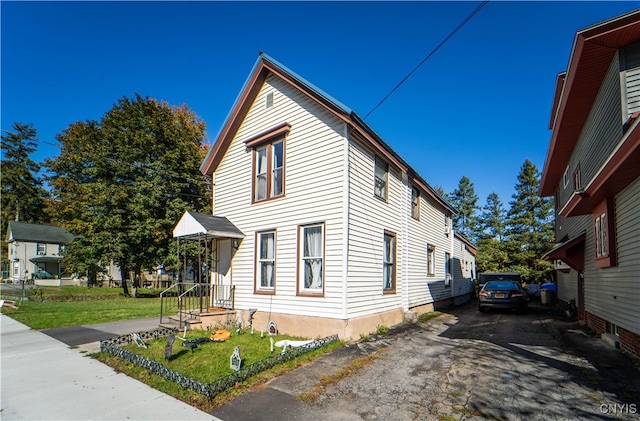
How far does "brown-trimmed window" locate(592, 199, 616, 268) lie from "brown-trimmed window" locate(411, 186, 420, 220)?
6009mm

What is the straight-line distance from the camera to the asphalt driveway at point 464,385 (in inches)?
183

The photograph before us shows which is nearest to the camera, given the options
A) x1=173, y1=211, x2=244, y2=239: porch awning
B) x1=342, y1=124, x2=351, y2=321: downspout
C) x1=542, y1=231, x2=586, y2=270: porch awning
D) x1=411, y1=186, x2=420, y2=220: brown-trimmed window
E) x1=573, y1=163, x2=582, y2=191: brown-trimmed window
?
x1=342, y1=124, x2=351, y2=321: downspout

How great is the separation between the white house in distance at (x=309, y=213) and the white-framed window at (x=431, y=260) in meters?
2.28

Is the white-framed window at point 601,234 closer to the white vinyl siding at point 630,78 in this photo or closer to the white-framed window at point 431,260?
the white vinyl siding at point 630,78

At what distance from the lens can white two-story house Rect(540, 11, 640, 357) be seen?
6.73m

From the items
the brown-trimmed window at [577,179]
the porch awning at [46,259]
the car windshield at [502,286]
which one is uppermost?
the brown-trimmed window at [577,179]

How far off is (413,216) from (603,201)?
6.50 m

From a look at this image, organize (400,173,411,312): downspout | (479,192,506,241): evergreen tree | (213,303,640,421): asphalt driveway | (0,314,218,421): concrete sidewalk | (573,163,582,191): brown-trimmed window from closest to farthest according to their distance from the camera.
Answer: (213,303,640,421): asphalt driveway < (0,314,218,421): concrete sidewalk < (400,173,411,312): downspout < (573,163,582,191): brown-trimmed window < (479,192,506,241): evergreen tree

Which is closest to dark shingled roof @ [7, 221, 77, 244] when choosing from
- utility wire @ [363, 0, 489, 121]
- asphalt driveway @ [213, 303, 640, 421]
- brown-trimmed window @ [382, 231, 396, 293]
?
brown-trimmed window @ [382, 231, 396, 293]

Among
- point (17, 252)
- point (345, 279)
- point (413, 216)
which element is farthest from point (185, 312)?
point (17, 252)

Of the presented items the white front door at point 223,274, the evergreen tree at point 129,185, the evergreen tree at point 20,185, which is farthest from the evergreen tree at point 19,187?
the white front door at point 223,274

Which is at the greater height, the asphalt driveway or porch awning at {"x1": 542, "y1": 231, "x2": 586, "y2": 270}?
porch awning at {"x1": 542, "y1": 231, "x2": 586, "y2": 270}

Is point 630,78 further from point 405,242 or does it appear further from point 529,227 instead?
point 529,227

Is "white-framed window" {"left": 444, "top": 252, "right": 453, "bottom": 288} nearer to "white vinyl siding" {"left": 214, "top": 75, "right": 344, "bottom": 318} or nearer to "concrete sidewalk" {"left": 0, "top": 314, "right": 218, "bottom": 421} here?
"white vinyl siding" {"left": 214, "top": 75, "right": 344, "bottom": 318}
